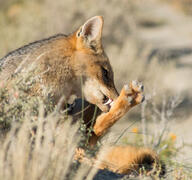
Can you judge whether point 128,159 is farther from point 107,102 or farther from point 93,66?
point 93,66

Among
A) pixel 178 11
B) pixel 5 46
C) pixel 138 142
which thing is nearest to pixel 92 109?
pixel 138 142

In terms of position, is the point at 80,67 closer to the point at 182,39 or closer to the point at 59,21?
the point at 59,21

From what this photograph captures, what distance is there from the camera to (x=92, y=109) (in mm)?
4578

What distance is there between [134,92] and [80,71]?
2.19 ft

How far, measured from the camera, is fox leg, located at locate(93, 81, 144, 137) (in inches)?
153

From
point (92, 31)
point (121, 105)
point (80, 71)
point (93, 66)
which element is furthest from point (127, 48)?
point (121, 105)

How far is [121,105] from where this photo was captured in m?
4.08

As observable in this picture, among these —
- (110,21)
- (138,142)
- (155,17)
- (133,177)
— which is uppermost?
(155,17)

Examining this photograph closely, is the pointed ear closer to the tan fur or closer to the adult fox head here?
the adult fox head

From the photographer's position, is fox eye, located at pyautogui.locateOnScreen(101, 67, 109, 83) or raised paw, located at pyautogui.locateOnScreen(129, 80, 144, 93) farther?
fox eye, located at pyautogui.locateOnScreen(101, 67, 109, 83)

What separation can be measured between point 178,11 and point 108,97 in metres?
18.2

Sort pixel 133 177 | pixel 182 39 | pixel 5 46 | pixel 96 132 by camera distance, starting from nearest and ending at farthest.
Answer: pixel 133 177, pixel 96 132, pixel 5 46, pixel 182 39

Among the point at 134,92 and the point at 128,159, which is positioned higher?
the point at 134,92

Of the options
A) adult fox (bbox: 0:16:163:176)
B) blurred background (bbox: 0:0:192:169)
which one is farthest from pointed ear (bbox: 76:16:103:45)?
blurred background (bbox: 0:0:192:169)
